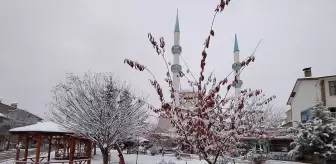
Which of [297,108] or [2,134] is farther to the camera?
[2,134]

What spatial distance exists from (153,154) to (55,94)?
19.0 meters

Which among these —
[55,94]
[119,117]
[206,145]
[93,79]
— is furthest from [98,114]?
[206,145]

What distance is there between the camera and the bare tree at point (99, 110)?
16.8 meters

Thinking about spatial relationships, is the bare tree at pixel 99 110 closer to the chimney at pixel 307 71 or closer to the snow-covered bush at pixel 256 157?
the snow-covered bush at pixel 256 157

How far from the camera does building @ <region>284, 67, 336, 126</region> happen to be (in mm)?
26572

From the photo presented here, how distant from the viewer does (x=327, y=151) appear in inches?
836

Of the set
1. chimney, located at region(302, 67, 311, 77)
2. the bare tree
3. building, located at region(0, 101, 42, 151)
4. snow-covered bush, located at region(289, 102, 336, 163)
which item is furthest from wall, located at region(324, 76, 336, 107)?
building, located at region(0, 101, 42, 151)

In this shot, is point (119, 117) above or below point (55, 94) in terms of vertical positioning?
below

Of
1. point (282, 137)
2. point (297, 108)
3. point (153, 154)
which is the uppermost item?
point (297, 108)

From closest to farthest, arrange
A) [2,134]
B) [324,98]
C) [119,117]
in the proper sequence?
1. [119,117]
2. [324,98]
3. [2,134]

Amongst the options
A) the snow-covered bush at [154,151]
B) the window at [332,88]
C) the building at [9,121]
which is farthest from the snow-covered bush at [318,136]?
the building at [9,121]

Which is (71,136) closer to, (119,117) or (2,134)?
(119,117)

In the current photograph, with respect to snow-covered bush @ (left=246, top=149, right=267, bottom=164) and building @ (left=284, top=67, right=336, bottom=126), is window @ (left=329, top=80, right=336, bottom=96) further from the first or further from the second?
snow-covered bush @ (left=246, top=149, right=267, bottom=164)

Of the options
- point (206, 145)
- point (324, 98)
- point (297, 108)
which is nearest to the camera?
point (206, 145)
